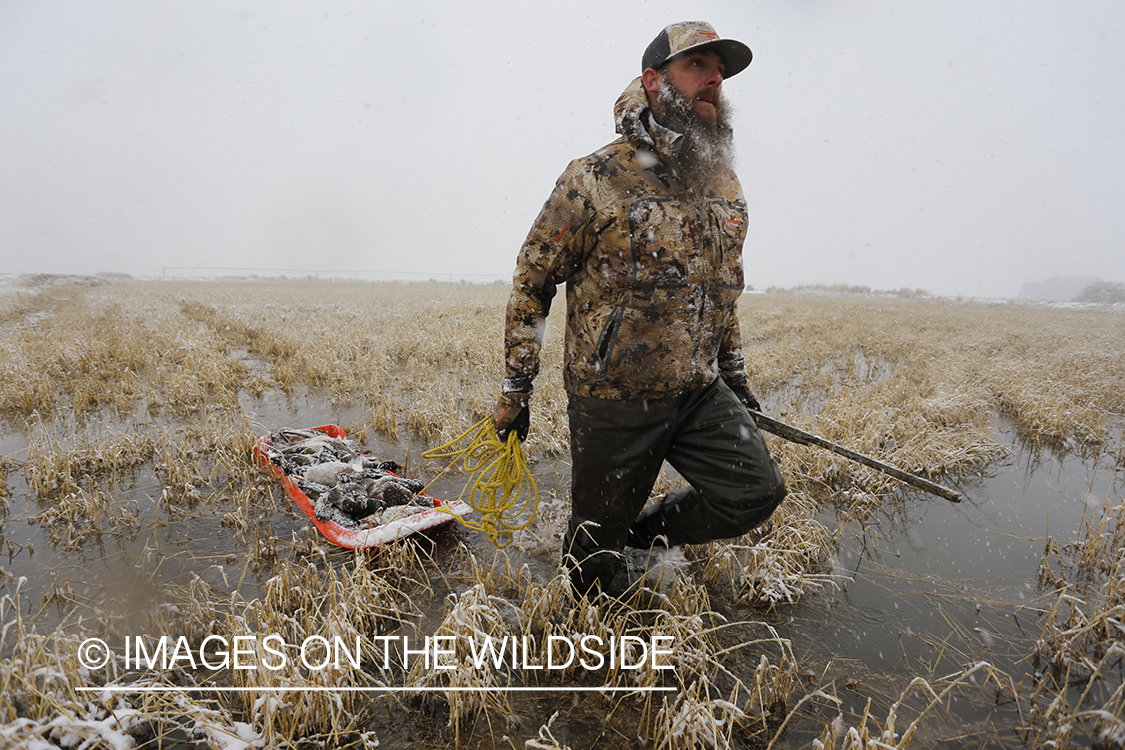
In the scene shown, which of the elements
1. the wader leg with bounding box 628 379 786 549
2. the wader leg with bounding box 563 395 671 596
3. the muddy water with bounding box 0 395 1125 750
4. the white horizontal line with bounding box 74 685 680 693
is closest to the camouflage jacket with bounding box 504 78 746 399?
the wader leg with bounding box 563 395 671 596

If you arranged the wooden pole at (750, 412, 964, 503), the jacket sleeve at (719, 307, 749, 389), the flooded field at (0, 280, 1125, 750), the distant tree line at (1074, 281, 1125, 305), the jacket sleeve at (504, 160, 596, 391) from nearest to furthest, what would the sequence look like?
the flooded field at (0, 280, 1125, 750)
the jacket sleeve at (504, 160, 596, 391)
the wooden pole at (750, 412, 964, 503)
the jacket sleeve at (719, 307, 749, 389)
the distant tree line at (1074, 281, 1125, 305)

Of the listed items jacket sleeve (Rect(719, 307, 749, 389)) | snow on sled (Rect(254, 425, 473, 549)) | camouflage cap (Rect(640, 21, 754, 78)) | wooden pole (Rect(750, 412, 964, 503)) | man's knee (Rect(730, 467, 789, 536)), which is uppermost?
camouflage cap (Rect(640, 21, 754, 78))

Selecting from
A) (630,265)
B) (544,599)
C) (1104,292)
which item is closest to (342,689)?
(544,599)

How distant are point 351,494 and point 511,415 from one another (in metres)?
1.88

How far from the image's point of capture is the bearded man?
8.18 feet

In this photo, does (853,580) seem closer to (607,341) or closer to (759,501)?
(759,501)

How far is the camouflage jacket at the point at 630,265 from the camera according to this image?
248 cm

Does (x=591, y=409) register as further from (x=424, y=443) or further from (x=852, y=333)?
(x=852, y=333)

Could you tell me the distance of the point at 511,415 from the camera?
279cm

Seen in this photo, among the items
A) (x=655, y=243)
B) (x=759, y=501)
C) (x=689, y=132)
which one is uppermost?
(x=689, y=132)

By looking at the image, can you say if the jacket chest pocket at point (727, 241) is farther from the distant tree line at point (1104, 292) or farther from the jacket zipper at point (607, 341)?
the distant tree line at point (1104, 292)

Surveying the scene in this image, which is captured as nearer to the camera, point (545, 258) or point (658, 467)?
point (545, 258)

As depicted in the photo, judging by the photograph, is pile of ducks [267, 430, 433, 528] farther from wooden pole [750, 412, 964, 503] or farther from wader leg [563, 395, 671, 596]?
wooden pole [750, 412, 964, 503]

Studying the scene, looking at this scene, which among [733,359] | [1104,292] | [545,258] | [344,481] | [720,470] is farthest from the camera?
[1104,292]
